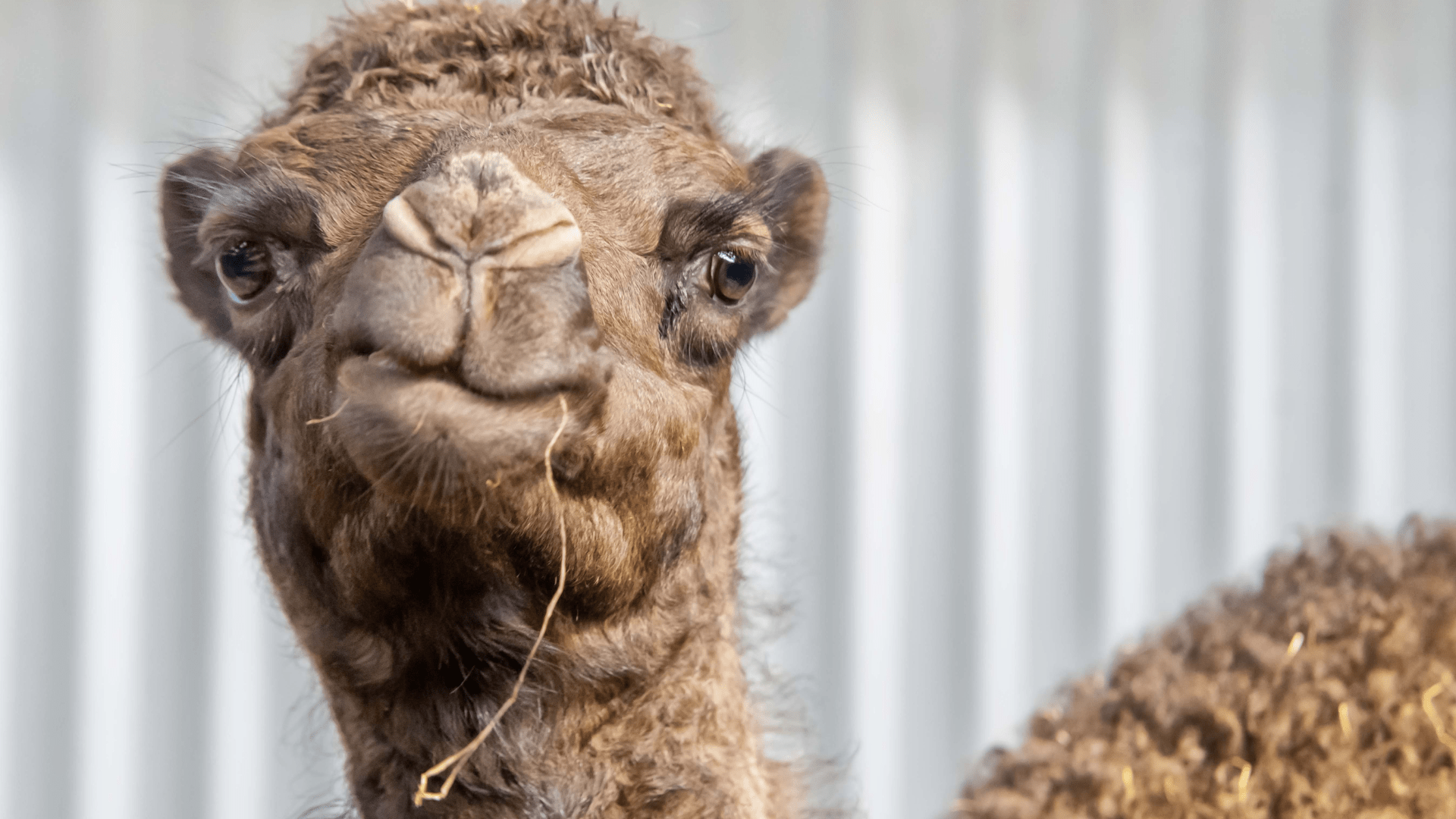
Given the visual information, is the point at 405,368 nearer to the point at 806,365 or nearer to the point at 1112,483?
the point at 806,365

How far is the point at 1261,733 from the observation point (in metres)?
1.45

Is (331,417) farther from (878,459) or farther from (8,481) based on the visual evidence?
(8,481)

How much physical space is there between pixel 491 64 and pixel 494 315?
56cm

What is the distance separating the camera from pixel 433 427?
0.79 meters

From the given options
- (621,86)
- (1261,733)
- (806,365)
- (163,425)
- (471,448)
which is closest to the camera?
(471,448)

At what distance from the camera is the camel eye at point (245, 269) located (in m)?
1.11

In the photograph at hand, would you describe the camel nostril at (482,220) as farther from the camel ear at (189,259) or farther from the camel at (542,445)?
the camel ear at (189,259)

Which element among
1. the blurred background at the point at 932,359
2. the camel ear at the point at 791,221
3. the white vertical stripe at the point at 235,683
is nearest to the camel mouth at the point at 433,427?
the camel ear at the point at 791,221

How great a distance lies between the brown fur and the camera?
83 cm

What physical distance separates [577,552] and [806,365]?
7.30 feet

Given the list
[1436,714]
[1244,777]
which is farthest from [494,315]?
[1436,714]

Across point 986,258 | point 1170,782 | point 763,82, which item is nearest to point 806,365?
point 986,258

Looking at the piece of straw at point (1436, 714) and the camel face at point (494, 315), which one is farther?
the piece of straw at point (1436, 714)

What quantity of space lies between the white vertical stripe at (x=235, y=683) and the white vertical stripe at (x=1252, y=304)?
323 centimetres
